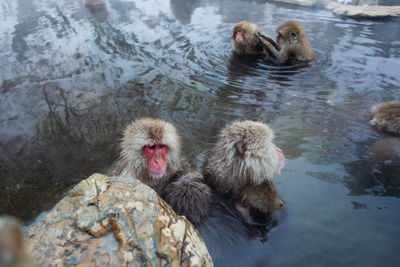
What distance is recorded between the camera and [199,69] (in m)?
5.92

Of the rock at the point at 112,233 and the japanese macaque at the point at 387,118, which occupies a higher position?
the rock at the point at 112,233

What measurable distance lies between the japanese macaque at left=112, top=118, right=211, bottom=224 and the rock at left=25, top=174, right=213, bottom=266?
689mm

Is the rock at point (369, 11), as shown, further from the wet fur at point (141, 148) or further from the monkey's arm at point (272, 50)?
the wet fur at point (141, 148)

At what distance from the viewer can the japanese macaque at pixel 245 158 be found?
8.64 feet

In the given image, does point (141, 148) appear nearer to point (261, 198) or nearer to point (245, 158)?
point (245, 158)

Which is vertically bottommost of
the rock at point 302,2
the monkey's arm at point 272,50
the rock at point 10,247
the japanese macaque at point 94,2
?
the monkey's arm at point 272,50

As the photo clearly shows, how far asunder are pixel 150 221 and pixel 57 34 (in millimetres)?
8059

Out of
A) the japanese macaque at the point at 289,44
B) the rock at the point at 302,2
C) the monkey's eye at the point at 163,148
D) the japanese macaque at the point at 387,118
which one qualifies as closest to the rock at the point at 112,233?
the monkey's eye at the point at 163,148

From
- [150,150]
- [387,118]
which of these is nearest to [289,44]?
[387,118]

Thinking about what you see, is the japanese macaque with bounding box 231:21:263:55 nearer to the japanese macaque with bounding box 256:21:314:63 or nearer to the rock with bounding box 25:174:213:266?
the japanese macaque with bounding box 256:21:314:63

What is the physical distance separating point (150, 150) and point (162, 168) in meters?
0.20

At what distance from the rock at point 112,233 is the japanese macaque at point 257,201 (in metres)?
0.89

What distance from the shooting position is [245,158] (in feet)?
A: 8.68

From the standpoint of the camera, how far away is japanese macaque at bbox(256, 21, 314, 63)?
6043 mm
